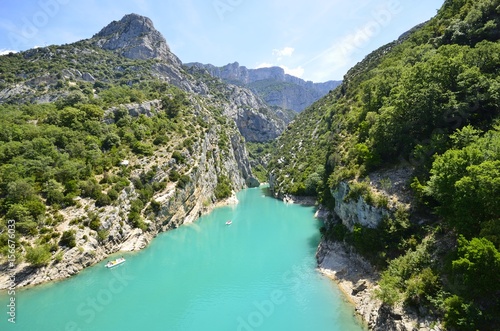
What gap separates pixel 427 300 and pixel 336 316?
24.3ft

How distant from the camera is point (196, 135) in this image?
255 feet

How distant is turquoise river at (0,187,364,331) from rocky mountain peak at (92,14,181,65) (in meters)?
130

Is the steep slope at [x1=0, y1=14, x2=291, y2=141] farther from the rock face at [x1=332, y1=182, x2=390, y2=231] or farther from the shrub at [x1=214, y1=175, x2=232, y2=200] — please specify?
the rock face at [x1=332, y1=182, x2=390, y2=231]

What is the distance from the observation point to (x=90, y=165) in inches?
1943

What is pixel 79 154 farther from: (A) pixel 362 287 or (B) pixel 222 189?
(A) pixel 362 287

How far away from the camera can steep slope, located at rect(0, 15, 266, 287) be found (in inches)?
1433

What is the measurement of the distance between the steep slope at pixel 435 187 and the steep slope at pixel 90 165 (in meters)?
32.1

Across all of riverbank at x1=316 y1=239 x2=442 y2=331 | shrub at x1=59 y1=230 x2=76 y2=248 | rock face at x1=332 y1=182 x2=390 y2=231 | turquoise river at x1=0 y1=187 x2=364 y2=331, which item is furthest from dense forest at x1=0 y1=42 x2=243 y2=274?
rock face at x1=332 y1=182 x2=390 y2=231

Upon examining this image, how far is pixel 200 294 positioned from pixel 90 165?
33.3 meters

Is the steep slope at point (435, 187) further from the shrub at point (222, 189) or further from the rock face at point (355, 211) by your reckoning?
the shrub at point (222, 189)

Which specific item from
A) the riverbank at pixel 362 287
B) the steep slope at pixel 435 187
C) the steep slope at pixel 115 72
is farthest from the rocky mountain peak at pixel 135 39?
the riverbank at pixel 362 287

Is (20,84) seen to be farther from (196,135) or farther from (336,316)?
(336,316)

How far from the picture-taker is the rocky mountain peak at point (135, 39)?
480ft

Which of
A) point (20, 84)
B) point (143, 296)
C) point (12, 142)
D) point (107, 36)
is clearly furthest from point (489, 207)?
point (107, 36)
